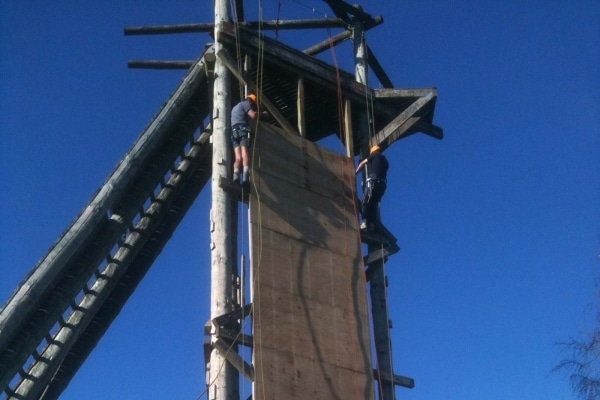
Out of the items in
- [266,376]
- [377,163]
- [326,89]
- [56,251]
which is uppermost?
[326,89]

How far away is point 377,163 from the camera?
13.1 meters

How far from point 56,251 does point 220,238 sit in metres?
2.36

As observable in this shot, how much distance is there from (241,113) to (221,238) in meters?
1.86

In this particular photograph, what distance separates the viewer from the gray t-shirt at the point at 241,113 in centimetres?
1183

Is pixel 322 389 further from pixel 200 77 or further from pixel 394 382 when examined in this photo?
pixel 200 77

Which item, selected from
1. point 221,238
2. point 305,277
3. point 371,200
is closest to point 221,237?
point 221,238

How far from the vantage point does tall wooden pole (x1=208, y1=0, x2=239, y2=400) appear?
10039mm

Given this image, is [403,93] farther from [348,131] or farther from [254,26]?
[254,26]

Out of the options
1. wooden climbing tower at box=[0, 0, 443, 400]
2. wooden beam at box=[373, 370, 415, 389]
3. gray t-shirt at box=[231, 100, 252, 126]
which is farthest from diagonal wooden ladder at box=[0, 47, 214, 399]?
wooden beam at box=[373, 370, 415, 389]

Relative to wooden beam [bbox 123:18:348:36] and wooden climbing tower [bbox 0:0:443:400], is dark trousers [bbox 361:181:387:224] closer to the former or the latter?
wooden climbing tower [bbox 0:0:443:400]

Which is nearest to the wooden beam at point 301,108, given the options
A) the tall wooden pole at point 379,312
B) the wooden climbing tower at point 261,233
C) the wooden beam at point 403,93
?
the wooden climbing tower at point 261,233

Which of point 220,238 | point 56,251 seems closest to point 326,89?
point 220,238

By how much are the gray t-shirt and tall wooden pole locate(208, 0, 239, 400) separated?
15 centimetres

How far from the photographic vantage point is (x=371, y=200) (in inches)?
505
